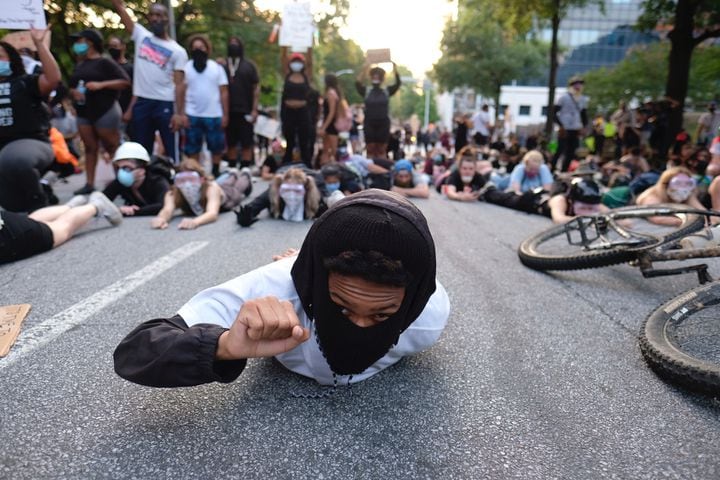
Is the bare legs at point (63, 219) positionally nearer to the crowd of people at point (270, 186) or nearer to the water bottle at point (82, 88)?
the crowd of people at point (270, 186)

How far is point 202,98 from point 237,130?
54.6 inches

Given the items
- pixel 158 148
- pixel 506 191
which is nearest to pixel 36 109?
pixel 158 148

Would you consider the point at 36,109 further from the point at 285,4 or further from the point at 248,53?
the point at 248,53

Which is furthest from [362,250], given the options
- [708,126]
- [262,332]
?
[708,126]

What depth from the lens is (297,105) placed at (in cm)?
854

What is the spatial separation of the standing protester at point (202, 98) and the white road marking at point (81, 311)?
404cm

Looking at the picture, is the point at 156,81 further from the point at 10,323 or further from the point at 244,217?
the point at 10,323

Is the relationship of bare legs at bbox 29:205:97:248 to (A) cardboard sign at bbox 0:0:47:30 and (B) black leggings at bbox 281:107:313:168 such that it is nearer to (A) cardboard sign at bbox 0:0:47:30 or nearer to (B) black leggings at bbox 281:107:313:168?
(A) cardboard sign at bbox 0:0:47:30

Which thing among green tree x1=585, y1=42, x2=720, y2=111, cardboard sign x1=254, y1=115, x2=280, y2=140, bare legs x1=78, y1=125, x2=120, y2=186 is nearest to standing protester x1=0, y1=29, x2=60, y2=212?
bare legs x1=78, y1=125, x2=120, y2=186

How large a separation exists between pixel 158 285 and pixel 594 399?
2578 millimetres

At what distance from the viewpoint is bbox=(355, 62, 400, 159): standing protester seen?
9102 mm

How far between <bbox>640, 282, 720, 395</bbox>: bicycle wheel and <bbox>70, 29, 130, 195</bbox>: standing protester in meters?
6.48

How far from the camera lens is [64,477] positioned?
4.54 ft

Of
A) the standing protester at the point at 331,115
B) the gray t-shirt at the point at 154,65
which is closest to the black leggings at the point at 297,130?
the standing protester at the point at 331,115
